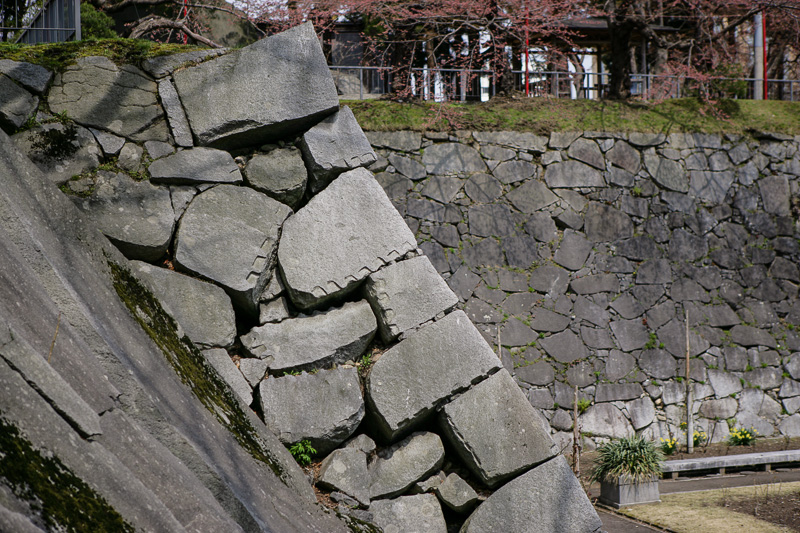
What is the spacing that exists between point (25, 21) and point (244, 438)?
468cm

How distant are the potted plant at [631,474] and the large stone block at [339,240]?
13.9 ft

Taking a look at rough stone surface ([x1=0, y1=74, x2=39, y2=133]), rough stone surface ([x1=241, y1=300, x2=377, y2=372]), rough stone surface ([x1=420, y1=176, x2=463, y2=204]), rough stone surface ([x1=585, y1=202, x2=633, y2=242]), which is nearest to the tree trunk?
rough stone surface ([x1=585, y1=202, x2=633, y2=242])

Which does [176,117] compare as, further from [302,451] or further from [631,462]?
[631,462]

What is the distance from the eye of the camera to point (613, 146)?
8.98 metres

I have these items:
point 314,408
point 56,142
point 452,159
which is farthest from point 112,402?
point 452,159

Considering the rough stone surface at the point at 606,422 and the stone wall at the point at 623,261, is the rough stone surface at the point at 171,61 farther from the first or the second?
the rough stone surface at the point at 606,422

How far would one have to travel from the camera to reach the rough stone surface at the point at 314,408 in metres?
2.57

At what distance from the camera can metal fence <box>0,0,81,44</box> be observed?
4.04m

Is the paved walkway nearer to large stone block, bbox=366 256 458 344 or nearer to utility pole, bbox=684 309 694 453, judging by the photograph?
utility pole, bbox=684 309 694 453

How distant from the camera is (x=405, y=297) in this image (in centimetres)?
278

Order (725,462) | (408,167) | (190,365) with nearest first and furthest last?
(190,365) → (725,462) → (408,167)

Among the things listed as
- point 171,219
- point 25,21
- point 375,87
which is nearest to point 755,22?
point 375,87

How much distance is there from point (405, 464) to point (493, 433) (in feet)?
1.24

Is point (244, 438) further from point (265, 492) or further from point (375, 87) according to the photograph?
point (375, 87)
